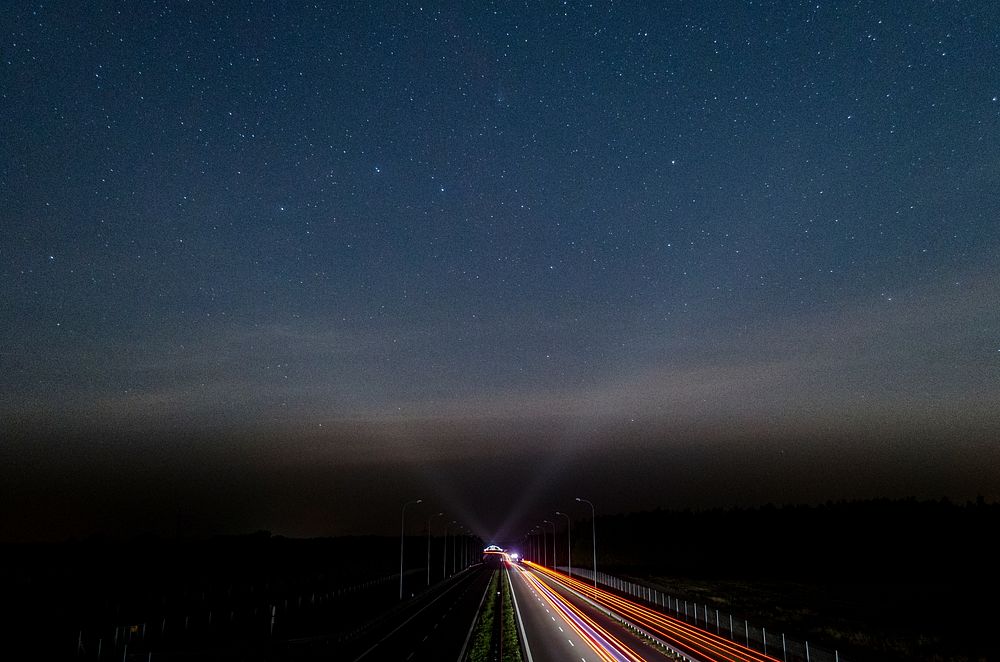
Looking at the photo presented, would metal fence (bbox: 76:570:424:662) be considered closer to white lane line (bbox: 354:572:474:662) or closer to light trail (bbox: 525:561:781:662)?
white lane line (bbox: 354:572:474:662)

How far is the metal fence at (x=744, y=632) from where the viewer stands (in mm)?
28266

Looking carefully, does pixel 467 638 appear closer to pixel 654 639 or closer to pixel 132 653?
pixel 654 639

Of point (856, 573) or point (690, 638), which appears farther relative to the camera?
point (856, 573)

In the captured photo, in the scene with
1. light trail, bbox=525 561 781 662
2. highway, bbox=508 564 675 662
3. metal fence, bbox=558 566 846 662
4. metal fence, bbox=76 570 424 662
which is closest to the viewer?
metal fence, bbox=558 566 846 662

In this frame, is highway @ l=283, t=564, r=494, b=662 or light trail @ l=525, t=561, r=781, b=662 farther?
highway @ l=283, t=564, r=494, b=662

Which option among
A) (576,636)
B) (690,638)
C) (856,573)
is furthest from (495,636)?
(856,573)

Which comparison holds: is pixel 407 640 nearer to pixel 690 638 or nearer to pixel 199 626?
pixel 690 638

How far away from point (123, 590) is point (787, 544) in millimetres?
128704

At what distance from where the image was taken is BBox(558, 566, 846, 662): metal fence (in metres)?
28.3

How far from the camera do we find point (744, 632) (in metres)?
35.6

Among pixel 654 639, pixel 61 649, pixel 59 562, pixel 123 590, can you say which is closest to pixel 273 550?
pixel 59 562

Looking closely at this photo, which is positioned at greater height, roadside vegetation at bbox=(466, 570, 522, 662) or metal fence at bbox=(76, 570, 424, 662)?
roadside vegetation at bbox=(466, 570, 522, 662)

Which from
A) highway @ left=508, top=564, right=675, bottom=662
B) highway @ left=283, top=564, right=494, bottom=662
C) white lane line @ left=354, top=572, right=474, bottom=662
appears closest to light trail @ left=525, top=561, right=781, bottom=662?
highway @ left=508, top=564, right=675, bottom=662

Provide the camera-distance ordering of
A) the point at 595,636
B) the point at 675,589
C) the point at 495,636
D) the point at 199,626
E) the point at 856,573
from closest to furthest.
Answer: the point at 595,636
the point at 495,636
the point at 199,626
the point at 675,589
the point at 856,573
